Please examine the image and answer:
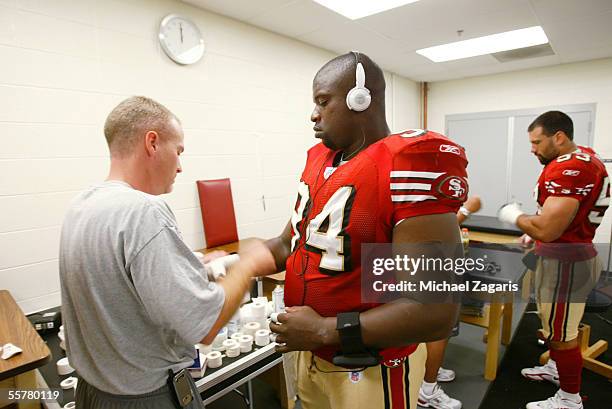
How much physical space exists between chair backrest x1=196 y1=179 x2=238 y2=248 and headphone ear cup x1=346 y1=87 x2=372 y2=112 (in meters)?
2.39

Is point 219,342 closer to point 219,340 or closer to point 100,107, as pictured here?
point 219,340

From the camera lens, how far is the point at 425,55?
15.7 ft

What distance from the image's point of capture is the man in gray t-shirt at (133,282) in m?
0.93

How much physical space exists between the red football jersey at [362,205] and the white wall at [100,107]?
2.15 meters

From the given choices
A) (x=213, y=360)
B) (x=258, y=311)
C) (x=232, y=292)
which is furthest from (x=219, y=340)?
(x=232, y=292)

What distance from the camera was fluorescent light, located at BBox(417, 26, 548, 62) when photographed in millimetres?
3988

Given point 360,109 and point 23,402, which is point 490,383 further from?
point 23,402

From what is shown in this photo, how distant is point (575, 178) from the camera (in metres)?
2.05

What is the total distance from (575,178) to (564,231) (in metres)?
0.33

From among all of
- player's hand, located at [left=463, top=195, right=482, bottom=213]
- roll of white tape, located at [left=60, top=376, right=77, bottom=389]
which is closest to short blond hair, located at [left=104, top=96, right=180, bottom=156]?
roll of white tape, located at [left=60, top=376, right=77, bottom=389]

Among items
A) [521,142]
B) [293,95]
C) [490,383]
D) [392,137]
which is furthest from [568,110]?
[392,137]

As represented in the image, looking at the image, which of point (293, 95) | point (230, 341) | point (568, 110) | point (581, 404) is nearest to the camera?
point (230, 341)

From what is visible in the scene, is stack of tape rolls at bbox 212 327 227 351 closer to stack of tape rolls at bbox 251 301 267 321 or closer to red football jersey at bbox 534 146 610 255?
stack of tape rolls at bbox 251 301 267 321

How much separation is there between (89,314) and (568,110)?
637 centimetres
